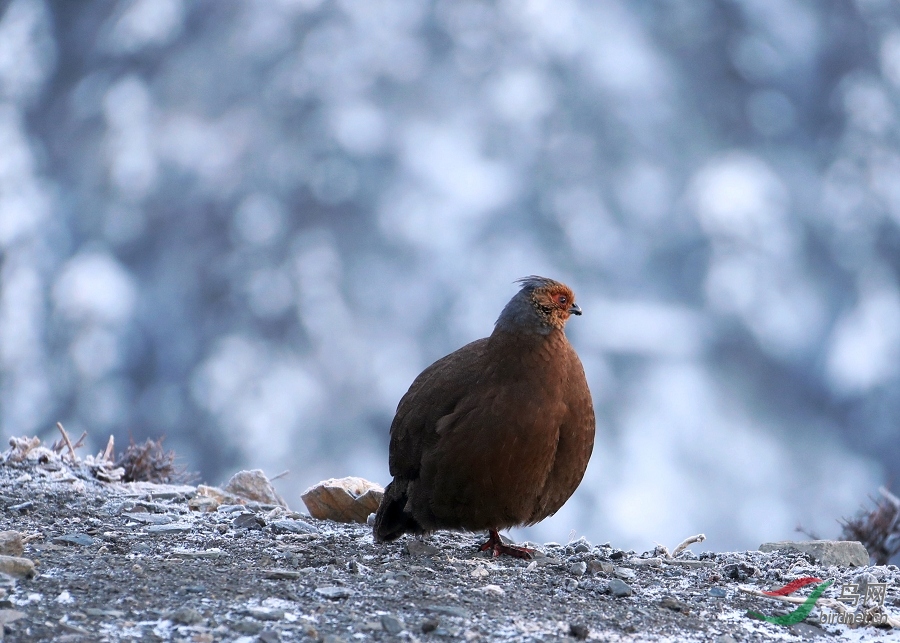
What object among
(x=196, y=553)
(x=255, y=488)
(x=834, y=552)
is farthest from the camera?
(x=255, y=488)

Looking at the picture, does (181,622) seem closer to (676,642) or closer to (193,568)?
(193,568)

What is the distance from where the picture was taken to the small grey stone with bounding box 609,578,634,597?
371cm

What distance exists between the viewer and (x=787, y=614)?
3.61 m

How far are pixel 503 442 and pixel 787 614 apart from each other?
128cm

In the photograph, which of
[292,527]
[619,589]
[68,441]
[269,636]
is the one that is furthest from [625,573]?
[68,441]

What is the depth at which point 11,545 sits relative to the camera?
3.68m

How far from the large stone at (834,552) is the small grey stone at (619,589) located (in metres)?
1.38

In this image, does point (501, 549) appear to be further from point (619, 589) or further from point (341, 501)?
point (341, 501)

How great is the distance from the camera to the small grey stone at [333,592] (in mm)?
3367

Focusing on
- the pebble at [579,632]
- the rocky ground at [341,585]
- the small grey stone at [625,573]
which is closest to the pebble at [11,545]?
the rocky ground at [341,585]

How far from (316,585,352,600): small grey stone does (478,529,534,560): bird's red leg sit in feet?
3.85

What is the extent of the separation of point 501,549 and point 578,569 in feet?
1.78

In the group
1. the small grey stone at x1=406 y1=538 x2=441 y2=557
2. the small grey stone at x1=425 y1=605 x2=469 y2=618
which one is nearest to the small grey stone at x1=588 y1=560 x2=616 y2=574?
the small grey stone at x1=406 y1=538 x2=441 y2=557

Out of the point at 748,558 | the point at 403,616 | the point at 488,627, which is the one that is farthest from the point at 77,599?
the point at 748,558
